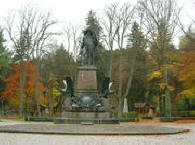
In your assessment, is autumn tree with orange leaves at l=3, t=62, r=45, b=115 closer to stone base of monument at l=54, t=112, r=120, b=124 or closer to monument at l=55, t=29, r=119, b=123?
monument at l=55, t=29, r=119, b=123

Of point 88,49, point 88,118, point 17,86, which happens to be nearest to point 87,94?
point 88,118

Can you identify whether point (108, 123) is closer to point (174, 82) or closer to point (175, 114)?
point (175, 114)

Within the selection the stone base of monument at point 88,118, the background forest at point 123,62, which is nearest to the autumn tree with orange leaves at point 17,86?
the background forest at point 123,62

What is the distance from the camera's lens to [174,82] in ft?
169

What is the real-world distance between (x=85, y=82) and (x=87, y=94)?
0.95 meters

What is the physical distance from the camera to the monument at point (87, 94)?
96.2 feet

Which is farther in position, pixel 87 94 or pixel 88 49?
pixel 88 49

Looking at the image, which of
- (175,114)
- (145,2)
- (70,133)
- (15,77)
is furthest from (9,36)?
(70,133)

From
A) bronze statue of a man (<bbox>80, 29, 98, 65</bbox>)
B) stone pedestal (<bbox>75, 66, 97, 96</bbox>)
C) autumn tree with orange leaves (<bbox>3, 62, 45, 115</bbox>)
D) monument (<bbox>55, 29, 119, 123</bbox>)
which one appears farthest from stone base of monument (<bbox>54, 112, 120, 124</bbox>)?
autumn tree with orange leaves (<bbox>3, 62, 45, 115</bbox>)

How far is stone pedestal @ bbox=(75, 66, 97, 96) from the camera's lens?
30.6 meters

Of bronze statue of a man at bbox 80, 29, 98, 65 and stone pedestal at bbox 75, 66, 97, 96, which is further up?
bronze statue of a man at bbox 80, 29, 98, 65

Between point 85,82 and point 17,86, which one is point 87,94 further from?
point 17,86

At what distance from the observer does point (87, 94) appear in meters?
30.4

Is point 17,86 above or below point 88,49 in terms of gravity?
below
